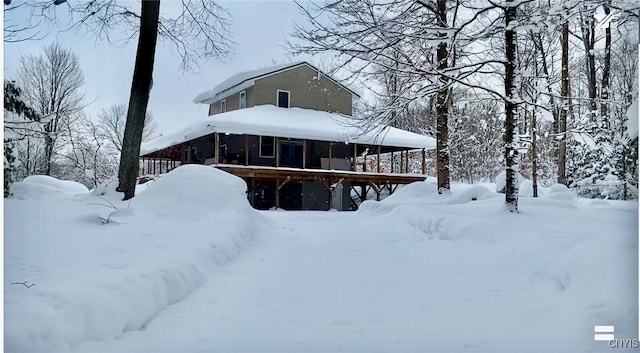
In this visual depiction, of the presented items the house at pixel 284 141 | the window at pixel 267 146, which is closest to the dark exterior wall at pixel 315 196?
the house at pixel 284 141

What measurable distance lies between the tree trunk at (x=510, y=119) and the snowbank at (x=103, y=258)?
9.56 ft

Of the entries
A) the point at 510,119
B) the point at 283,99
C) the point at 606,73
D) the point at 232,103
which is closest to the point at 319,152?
the point at 283,99

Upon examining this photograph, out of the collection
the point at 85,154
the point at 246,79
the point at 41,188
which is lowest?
the point at 41,188

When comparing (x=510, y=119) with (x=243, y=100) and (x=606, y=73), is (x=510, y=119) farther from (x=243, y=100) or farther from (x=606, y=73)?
(x=243, y=100)

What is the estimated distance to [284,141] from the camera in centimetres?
1271

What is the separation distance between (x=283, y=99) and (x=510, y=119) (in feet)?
23.4

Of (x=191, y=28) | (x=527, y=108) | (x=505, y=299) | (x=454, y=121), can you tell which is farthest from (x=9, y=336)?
(x=454, y=121)

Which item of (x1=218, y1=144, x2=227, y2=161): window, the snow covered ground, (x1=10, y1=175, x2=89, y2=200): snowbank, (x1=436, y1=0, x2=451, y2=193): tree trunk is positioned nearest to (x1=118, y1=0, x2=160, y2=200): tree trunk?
(x1=10, y1=175, x2=89, y2=200): snowbank

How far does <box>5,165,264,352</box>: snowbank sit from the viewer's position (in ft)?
6.14

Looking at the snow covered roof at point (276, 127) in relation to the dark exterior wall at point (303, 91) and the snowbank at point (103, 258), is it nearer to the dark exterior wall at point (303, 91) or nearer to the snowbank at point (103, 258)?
the dark exterior wall at point (303, 91)

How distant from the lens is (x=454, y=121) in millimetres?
7594

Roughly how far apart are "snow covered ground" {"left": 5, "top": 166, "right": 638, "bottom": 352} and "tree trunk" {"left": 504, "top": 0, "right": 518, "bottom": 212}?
0.31 meters

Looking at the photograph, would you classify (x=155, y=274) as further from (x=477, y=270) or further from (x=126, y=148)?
(x=126, y=148)

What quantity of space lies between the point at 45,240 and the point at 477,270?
3031 millimetres
